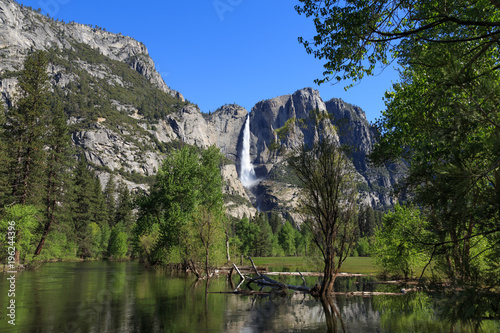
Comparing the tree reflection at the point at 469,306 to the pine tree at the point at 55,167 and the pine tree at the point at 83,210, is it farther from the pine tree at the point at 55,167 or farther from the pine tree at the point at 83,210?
the pine tree at the point at 83,210

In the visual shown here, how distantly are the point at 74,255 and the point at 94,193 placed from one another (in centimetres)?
3483

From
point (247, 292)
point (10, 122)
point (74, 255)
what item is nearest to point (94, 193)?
point (74, 255)

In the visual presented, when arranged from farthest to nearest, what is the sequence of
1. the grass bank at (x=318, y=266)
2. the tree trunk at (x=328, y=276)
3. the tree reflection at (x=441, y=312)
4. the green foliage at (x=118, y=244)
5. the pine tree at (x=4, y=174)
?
1. the green foliage at (x=118, y=244)
2. the pine tree at (x=4, y=174)
3. the grass bank at (x=318, y=266)
4. the tree trunk at (x=328, y=276)
5. the tree reflection at (x=441, y=312)

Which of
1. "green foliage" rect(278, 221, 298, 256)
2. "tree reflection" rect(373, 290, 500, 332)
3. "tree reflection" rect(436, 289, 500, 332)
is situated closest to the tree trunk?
"tree reflection" rect(373, 290, 500, 332)

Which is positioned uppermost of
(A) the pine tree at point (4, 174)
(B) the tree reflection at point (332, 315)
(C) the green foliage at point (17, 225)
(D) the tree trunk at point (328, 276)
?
(A) the pine tree at point (4, 174)


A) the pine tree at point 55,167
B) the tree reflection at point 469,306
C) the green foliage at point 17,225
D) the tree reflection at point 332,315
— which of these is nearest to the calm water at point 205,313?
the tree reflection at point 332,315

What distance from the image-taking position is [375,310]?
1950 centimetres

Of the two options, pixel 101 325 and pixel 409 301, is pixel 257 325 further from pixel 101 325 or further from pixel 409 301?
pixel 409 301

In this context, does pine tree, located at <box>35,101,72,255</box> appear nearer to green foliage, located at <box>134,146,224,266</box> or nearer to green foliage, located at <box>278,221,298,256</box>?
green foliage, located at <box>134,146,224,266</box>

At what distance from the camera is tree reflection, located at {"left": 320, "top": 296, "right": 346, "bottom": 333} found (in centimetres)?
1463

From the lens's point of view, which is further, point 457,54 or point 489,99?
point 457,54

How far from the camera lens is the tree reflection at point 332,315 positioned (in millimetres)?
14634

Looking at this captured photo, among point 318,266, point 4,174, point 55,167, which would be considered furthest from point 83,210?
point 318,266

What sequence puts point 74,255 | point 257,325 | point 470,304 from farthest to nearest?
point 74,255 → point 257,325 → point 470,304
